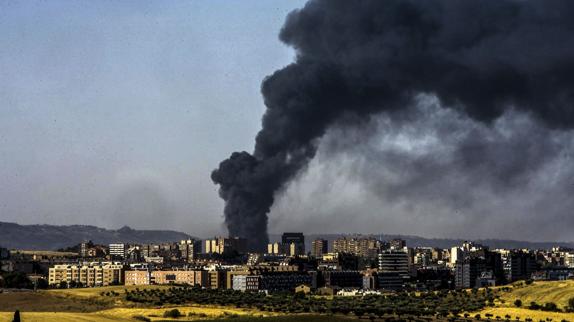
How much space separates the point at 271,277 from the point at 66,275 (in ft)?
112

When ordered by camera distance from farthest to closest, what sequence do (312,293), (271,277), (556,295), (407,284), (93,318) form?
(407,284)
(271,277)
(312,293)
(556,295)
(93,318)

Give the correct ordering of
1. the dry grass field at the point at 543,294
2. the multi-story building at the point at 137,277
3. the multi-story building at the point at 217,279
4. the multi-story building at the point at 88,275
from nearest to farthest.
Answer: the dry grass field at the point at 543,294 < the multi-story building at the point at 137,277 < the multi-story building at the point at 88,275 < the multi-story building at the point at 217,279

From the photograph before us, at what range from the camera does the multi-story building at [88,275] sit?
178 meters

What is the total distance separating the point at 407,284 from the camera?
191 meters

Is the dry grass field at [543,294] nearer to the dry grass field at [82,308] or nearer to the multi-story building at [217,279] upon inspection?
the dry grass field at [82,308]

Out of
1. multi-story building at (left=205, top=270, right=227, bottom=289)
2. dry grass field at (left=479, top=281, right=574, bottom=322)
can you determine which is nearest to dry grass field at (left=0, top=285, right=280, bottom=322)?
dry grass field at (left=479, top=281, right=574, bottom=322)

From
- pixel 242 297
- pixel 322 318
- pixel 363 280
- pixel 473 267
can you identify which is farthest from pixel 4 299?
pixel 473 267

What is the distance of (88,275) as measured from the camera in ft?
595

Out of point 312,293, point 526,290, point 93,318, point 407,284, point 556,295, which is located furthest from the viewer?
point 407,284

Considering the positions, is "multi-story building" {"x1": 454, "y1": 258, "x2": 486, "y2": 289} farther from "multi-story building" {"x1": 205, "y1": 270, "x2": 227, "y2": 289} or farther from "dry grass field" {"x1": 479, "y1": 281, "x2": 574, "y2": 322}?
"dry grass field" {"x1": 479, "y1": 281, "x2": 574, "y2": 322}

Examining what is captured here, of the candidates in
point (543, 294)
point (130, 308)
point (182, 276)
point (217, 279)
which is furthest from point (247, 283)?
point (543, 294)

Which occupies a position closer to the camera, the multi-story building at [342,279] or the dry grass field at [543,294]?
the dry grass field at [543,294]

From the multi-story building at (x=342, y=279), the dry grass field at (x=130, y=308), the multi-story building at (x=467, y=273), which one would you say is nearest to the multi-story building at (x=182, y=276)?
the multi-story building at (x=342, y=279)

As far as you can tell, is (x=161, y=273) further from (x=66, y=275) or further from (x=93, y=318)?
(x=93, y=318)
